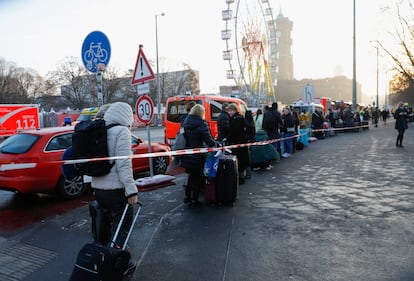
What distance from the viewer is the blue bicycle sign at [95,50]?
7220 millimetres

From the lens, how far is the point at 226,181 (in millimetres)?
6164

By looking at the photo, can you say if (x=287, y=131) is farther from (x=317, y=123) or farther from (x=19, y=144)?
(x=19, y=144)

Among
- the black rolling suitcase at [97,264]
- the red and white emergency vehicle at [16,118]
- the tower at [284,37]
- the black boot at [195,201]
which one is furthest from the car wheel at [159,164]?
the tower at [284,37]

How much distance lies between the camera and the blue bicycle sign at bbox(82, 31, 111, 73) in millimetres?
7220

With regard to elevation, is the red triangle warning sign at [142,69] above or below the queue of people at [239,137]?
above

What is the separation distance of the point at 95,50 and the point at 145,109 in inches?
67.3

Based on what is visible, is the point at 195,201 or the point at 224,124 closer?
the point at 195,201

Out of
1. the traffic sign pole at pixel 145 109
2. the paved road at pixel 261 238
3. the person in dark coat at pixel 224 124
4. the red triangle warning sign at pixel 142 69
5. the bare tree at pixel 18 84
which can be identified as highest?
the bare tree at pixel 18 84

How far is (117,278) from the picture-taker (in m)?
3.24

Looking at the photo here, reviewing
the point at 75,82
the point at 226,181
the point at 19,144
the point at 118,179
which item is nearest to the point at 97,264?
the point at 118,179

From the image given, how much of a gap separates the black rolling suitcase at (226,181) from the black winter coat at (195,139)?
14.5 inches

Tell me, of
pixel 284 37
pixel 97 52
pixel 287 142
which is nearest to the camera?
pixel 97 52

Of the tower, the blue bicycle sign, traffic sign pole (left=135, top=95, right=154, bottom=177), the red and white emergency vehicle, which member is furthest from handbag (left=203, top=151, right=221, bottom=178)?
the tower

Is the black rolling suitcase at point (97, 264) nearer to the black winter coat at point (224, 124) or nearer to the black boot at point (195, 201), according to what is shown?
the black boot at point (195, 201)
